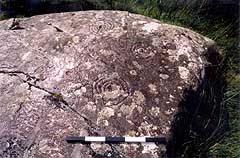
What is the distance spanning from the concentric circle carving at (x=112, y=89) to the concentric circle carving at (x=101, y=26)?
0.51m

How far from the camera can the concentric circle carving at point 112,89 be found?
3.25 metres

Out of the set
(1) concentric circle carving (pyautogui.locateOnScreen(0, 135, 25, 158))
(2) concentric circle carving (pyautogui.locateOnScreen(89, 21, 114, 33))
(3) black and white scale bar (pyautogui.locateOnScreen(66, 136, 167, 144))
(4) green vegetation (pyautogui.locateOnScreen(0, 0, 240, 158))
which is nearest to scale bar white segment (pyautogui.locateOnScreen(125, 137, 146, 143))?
(3) black and white scale bar (pyautogui.locateOnScreen(66, 136, 167, 144))

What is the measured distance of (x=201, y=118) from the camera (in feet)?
11.5

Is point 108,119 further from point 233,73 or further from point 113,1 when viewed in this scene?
point 113,1

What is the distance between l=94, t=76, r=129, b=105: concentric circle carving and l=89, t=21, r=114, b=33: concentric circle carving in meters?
0.51

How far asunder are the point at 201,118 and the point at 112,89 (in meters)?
0.71

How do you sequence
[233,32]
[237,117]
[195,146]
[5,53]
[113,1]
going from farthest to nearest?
[113,1]
[233,32]
[237,117]
[5,53]
[195,146]

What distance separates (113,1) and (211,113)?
2090mm

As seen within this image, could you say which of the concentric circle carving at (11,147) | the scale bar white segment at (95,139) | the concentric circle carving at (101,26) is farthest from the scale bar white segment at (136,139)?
the concentric circle carving at (101,26)

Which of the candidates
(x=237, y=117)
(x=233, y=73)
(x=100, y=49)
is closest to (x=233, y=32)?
(x=233, y=73)

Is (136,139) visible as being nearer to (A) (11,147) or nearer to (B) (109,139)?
(B) (109,139)

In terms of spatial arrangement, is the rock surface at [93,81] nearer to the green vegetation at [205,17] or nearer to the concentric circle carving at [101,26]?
the concentric circle carving at [101,26]

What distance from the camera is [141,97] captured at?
327cm

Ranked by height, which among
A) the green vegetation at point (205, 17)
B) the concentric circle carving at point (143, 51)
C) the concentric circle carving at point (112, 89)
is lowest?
the green vegetation at point (205, 17)
